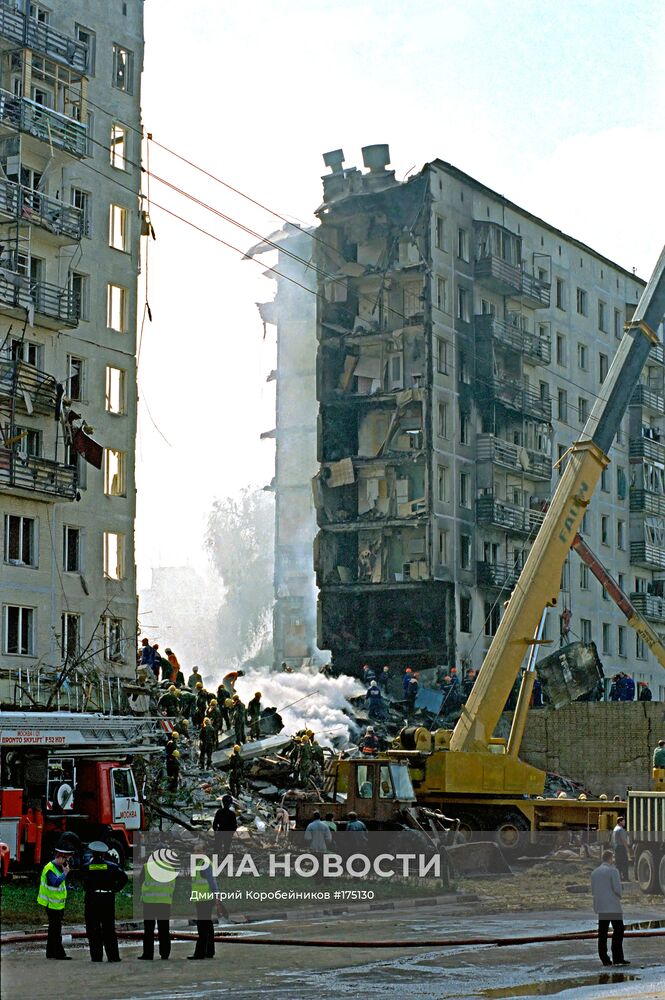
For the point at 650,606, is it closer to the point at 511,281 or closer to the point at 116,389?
Answer: the point at 511,281

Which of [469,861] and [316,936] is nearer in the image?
[316,936]

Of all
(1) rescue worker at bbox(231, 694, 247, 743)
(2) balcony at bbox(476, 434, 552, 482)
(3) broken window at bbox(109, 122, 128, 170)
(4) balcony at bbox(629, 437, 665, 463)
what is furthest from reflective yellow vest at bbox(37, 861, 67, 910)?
(4) balcony at bbox(629, 437, 665, 463)

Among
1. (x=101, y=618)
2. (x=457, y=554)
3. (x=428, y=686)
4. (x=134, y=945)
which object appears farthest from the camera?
(x=457, y=554)

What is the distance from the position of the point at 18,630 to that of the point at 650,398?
47.4 meters

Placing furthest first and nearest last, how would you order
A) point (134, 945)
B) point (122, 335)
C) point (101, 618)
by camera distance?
point (122, 335), point (101, 618), point (134, 945)

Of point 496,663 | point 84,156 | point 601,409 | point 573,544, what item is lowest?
point 496,663

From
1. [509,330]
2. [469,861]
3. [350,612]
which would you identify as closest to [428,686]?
[350,612]

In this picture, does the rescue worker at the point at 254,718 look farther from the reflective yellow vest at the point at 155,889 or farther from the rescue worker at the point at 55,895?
the reflective yellow vest at the point at 155,889

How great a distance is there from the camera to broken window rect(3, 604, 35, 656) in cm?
4131

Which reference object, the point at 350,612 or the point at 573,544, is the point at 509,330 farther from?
the point at 573,544

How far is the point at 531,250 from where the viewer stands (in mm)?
74062

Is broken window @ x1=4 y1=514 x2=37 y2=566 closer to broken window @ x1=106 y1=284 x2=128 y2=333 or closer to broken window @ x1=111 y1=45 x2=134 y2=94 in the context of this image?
broken window @ x1=106 y1=284 x2=128 y2=333

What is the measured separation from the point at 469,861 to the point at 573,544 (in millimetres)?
8742

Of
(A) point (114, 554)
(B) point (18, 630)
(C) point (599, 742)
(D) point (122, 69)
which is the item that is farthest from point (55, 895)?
(C) point (599, 742)
